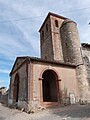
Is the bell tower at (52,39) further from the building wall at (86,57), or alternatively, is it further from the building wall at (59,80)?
the building wall at (59,80)

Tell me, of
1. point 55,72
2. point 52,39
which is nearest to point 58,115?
point 55,72

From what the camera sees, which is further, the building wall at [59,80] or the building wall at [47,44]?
the building wall at [47,44]

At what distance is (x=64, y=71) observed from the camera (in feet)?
46.8

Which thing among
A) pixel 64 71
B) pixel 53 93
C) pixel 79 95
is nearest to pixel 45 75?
pixel 53 93

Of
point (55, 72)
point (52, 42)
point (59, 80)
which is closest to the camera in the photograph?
point (59, 80)

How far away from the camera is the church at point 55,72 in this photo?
483 inches

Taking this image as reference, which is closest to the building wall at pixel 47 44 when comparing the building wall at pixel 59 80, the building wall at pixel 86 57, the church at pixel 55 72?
the church at pixel 55 72

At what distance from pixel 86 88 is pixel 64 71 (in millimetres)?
3758

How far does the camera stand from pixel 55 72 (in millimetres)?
13766

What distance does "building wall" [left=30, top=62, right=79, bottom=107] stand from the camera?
38.8 feet

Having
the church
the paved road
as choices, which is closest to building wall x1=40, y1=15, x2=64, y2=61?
the church

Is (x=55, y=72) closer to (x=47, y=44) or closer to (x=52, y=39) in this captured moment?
(x=52, y=39)

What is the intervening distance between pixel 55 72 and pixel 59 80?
0.93 metres

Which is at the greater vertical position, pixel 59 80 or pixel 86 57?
pixel 86 57
